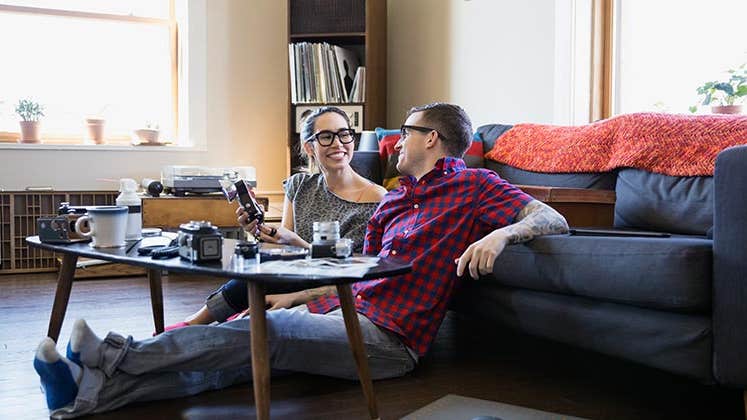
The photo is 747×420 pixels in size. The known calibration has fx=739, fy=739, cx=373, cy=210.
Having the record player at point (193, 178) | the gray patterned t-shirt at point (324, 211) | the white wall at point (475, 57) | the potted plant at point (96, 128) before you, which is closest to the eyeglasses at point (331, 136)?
the gray patterned t-shirt at point (324, 211)

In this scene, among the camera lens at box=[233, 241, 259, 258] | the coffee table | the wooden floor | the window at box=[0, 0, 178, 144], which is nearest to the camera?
the coffee table

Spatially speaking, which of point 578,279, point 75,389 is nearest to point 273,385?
point 75,389

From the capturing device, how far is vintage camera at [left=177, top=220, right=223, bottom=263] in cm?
159

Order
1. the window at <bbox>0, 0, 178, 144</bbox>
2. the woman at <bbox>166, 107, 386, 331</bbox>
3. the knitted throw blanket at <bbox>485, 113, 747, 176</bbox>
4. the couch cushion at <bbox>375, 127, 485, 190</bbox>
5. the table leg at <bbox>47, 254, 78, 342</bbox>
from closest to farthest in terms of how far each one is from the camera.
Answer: the table leg at <bbox>47, 254, 78, 342</bbox> < the woman at <bbox>166, 107, 386, 331</bbox> < the knitted throw blanket at <bbox>485, 113, 747, 176</bbox> < the couch cushion at <bbox>375, 127, 485, 190</bbox> < the window at <bbox>0, 0, 178, 144</bbox>

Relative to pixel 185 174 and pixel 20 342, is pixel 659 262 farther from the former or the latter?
pixel 185 174

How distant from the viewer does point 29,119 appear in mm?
4086

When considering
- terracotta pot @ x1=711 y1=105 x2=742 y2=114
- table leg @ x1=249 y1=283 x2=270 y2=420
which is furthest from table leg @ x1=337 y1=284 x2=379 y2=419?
terracotta pot @ x1=711 y1=105 x2=742 y2=114

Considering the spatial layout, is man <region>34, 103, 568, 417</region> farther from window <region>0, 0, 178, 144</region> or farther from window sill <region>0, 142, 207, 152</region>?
window <region>0, 0, 178, 144</region>

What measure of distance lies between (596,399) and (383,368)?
0.57 meters

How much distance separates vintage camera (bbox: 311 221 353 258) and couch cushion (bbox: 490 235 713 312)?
1.77ft

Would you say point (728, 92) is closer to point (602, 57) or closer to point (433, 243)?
point (602, 57)

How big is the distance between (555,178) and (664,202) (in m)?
0.44

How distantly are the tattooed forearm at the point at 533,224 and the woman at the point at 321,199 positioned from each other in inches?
24.2

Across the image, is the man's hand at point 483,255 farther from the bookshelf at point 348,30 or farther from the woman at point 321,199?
the bookshelf at point 348,30
